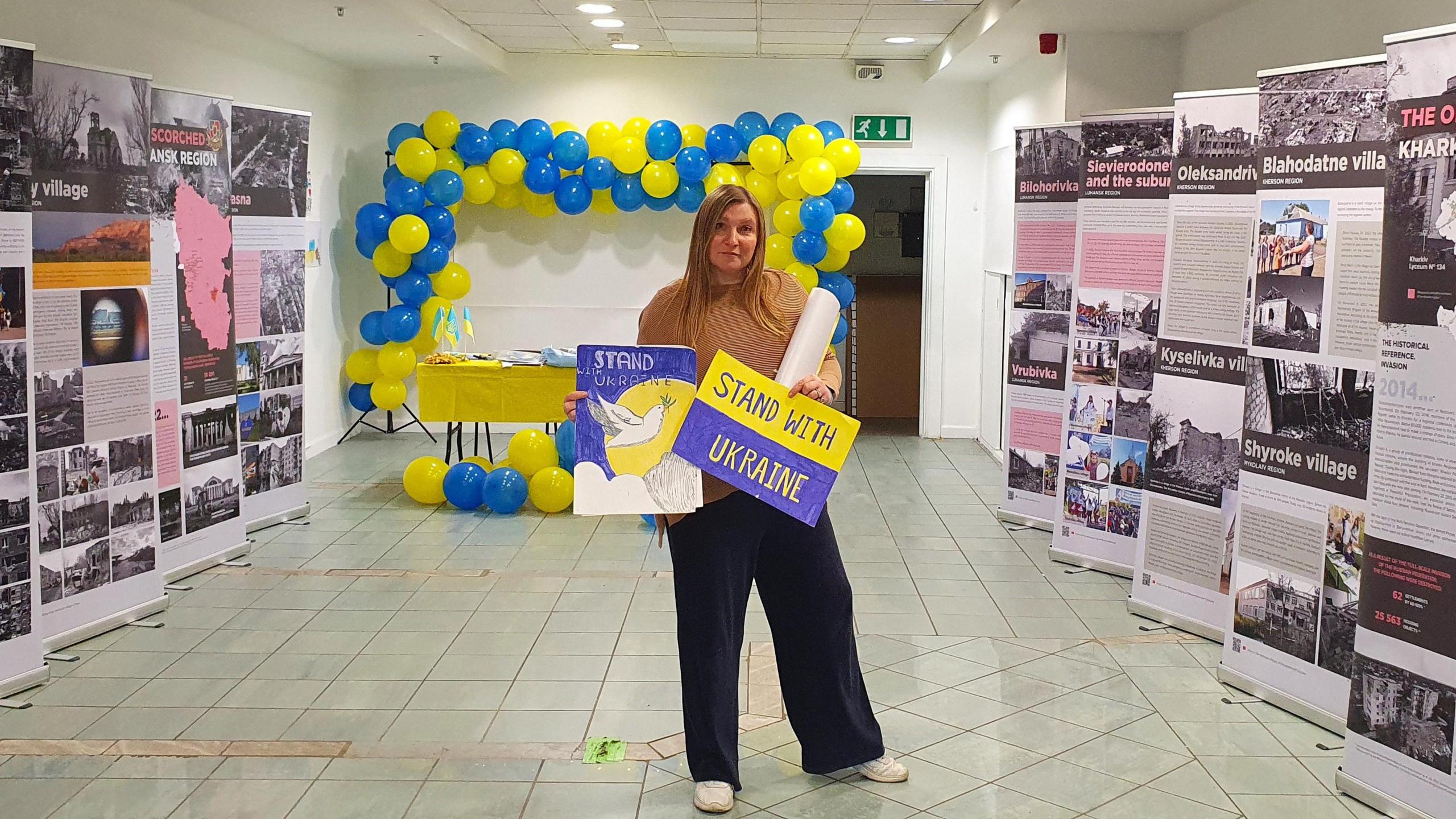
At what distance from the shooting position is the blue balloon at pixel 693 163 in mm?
9039

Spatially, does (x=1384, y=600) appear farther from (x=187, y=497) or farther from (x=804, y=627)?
(x=187, y=497)

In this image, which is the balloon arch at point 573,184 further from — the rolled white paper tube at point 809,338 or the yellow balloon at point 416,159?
the rolled white paper tube at point 809,338

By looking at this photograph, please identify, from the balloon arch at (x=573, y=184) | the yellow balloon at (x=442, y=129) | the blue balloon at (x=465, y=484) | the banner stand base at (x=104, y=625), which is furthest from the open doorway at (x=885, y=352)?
the banner stand base at (x=104, y=625)

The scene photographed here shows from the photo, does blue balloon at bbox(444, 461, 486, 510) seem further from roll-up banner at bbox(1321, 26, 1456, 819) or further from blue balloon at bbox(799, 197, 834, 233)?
roll-up banner at bbox(1321, 26, 1456, 819)

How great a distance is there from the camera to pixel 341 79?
9.59m

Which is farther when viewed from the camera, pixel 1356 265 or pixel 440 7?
pixel 440 7

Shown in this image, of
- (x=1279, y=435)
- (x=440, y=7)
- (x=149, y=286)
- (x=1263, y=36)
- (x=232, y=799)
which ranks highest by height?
(x=440, y=7)

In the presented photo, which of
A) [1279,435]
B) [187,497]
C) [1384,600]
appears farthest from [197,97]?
[1384,600]

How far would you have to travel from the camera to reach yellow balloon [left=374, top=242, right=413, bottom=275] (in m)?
9.08

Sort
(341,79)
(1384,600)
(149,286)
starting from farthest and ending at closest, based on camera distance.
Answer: (341,79) < (149,286) < (1384,600)

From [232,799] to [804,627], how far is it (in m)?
1.72

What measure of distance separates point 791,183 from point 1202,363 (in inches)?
178

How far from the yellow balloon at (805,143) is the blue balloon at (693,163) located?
2.21 ft

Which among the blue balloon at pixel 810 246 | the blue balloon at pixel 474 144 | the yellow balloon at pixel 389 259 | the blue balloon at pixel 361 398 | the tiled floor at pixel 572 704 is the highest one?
the blue balloon at pixel 474 144
